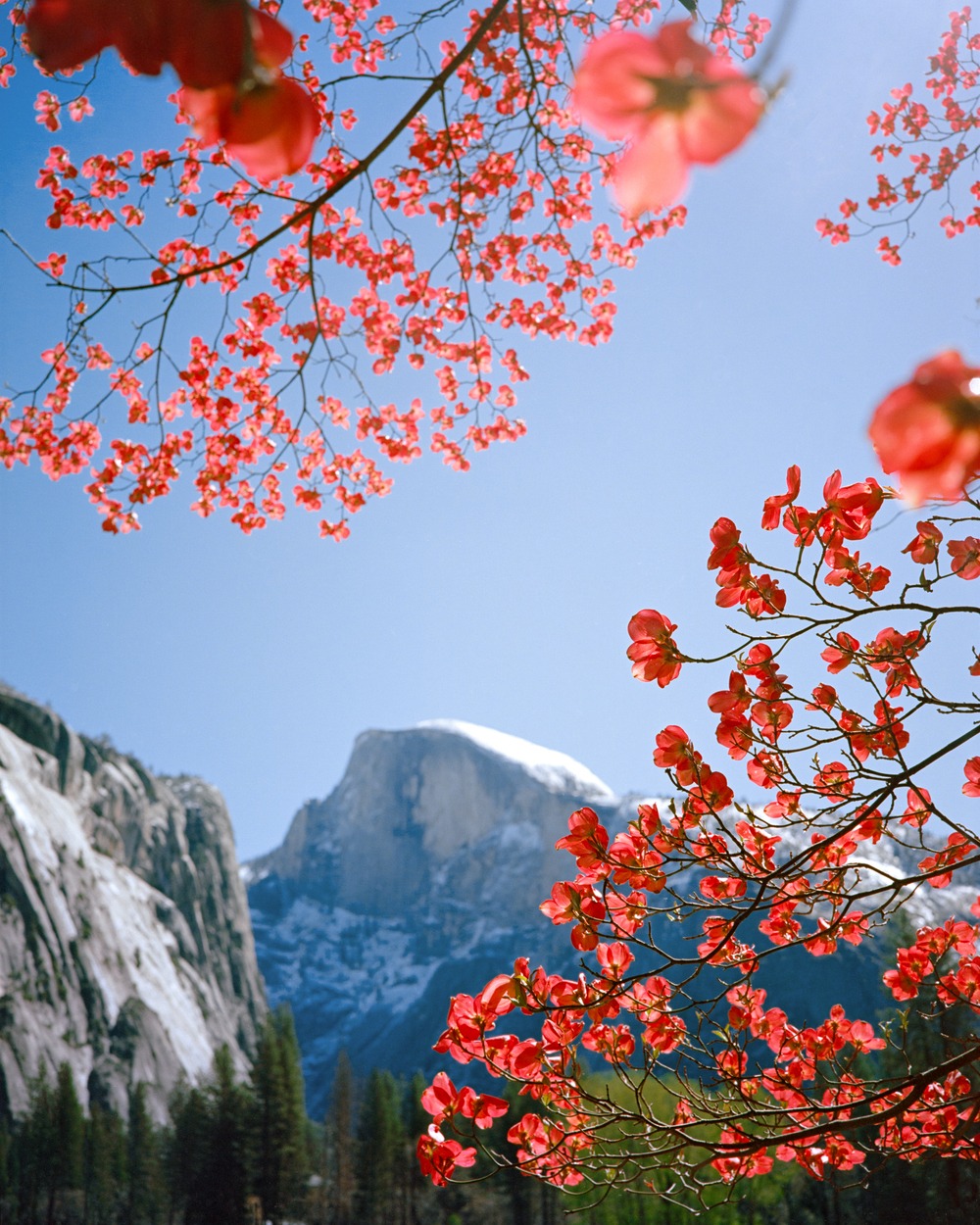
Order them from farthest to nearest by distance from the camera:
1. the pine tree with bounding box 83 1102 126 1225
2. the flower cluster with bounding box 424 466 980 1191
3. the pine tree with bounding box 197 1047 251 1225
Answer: the pine tree with bounding box 83 1102 126 1225 < the pine tree with bounding box 197 1047 251 1225 < the flower cluster with bounding box 424 466 980 1191

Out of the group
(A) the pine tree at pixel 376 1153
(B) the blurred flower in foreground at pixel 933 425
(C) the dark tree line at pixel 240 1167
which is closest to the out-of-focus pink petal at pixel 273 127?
(B) the blurred flower in foreground at pixel 933 425

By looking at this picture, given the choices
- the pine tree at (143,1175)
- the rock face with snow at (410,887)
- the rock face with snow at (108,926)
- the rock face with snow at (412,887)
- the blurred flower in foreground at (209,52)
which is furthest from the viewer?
the rock face with snow at (410,887)

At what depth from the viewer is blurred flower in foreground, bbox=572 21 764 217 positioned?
66 centimetres

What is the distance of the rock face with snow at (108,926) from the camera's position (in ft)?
163

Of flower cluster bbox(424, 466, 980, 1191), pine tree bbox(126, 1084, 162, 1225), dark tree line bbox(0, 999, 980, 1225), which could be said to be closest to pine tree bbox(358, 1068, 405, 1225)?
dark tree line bbox(0, 999, 980, 1225)

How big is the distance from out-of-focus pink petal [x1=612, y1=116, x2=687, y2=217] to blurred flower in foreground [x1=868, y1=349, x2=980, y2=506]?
26cm

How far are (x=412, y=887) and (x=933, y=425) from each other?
6291 inches

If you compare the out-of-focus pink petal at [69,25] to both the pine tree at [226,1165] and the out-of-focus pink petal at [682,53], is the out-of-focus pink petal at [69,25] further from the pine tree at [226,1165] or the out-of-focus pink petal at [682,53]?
the pine tree at [226,1165]

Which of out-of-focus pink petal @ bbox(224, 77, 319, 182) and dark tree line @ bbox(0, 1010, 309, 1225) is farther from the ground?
out-of-focus pink petal @ bbox(224, 77, 319, 182)

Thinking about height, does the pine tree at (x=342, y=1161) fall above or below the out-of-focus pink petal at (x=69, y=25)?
below

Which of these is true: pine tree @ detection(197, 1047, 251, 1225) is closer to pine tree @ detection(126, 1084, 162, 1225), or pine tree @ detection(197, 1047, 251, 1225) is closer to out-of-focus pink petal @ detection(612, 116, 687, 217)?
pine tree @ detection(126, 1084, 162, 1225)

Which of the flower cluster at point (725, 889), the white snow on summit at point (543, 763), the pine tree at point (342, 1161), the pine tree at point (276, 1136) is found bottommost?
the pine tree at point (342, 1161)

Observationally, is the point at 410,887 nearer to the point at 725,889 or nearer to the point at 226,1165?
the point at 226,1165

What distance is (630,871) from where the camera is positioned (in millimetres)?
2092
